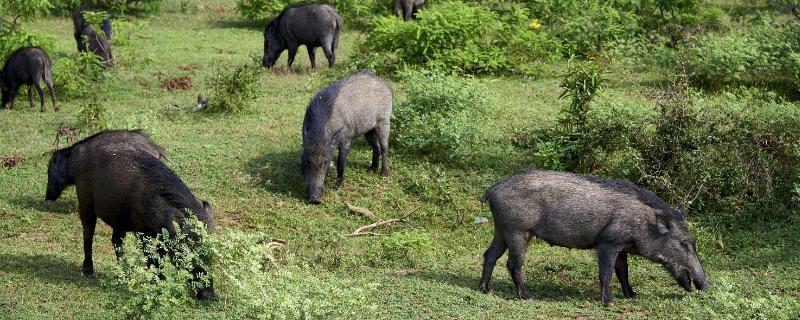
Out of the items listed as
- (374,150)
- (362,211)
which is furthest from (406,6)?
(362,211)

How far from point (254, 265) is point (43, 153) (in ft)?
23.3

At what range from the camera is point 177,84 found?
720 inches

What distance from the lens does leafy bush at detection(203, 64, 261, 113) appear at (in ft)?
53.5

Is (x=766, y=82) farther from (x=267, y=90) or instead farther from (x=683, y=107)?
(x=267, y=90)

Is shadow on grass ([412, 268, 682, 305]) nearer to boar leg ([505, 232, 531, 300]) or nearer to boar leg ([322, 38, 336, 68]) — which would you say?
boar leg ([505, 232, 531, 300])

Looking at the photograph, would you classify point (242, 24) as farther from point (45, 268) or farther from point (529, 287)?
point (529, 287)

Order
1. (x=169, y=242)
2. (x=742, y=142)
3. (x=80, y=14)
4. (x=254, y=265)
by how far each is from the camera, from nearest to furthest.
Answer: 1. (x=254, y=265)
2. (x=169, y=242)
3. (x=742, y=142)
4. (x=80, y=14)

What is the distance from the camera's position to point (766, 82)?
687 inches

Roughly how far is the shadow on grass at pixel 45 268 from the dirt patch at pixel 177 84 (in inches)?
294

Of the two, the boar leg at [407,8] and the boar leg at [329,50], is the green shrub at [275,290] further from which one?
the boar leg at [407,8]

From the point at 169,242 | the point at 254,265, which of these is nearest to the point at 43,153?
the point at 169,242

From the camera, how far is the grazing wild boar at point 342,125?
13477 millimetres

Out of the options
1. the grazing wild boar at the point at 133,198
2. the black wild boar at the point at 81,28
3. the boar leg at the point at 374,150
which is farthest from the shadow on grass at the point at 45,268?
the black wild boar at the point at 81,28

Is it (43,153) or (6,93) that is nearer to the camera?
(43,153)
